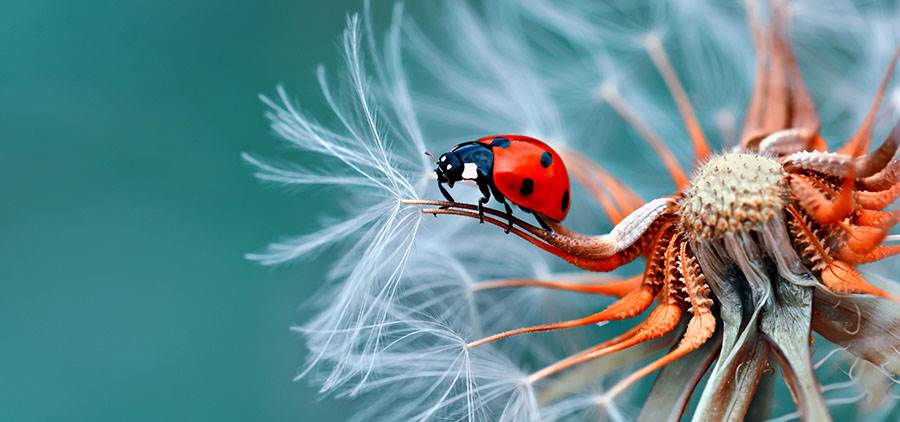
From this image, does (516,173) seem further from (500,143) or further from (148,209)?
(148,209)

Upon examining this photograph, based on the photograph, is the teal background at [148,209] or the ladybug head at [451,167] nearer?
the ladybug head at [451,167]

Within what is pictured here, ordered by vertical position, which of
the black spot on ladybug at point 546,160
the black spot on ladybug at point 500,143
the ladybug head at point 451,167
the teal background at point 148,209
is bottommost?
the black spot on ladybug at point 546,160

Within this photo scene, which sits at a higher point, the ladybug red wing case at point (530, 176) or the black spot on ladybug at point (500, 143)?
the black spot on ladybug at point (500, 143)

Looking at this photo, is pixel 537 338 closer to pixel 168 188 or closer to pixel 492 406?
pixel 492 406

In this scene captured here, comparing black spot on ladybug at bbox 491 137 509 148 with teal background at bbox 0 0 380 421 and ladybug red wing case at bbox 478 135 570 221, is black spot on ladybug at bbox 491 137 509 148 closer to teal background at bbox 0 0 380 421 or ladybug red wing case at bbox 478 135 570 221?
ladybug red wing case at bbox 478 135 570 221

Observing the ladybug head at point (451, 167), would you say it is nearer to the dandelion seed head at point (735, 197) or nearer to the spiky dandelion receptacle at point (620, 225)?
the spiky dandelion receptacle at point (620, 225)

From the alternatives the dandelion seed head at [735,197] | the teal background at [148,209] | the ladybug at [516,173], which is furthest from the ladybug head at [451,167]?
the teal background at [148,209]
